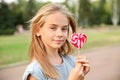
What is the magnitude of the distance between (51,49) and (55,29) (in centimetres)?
13

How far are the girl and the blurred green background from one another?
10.7 ft

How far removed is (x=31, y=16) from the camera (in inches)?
223

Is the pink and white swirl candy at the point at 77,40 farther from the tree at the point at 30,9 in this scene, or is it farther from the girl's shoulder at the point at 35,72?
the tree at the point at 30,9

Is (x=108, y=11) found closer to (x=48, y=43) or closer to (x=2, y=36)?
(x=2, y=36)

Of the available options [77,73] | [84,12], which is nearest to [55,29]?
[77,73]

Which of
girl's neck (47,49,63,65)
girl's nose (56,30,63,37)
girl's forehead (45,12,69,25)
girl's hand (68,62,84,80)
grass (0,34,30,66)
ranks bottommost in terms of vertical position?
grass (0,34,30,66)

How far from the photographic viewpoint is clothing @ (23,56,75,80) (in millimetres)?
1505

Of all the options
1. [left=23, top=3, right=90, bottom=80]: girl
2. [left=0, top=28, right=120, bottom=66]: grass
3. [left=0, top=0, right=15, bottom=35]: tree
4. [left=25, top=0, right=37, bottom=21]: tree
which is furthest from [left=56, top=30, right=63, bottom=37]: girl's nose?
[left=0, top=0, right=15, bottom=35]: tree

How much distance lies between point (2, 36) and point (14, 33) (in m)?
0.24

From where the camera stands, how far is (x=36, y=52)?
1.60m

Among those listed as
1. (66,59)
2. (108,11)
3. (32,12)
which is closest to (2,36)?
(32,12)

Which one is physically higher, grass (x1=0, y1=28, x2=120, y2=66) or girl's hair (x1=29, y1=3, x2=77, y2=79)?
girl's hair (x1=29, y1=3, x2=77, y2=79)

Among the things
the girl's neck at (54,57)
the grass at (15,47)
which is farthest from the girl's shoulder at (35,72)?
the grass at (15,47)

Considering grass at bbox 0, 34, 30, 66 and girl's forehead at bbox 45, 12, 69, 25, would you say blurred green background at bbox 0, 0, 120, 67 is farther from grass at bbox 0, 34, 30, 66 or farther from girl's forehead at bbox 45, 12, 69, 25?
girl's forehead at bbox 45, 12, 69, 25
